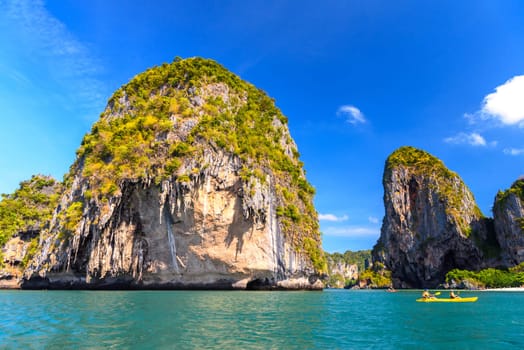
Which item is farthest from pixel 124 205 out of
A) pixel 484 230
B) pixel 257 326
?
pixel 484 230

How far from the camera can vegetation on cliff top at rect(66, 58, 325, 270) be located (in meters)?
46.4

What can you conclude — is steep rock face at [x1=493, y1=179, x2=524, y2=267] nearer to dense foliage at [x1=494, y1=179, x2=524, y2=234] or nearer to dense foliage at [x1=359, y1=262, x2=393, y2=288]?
dense foliage at [x1=494, y1=179, x2=524, y2=234]

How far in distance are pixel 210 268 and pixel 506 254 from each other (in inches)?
3021

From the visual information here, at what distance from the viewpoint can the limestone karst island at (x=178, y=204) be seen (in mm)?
44750

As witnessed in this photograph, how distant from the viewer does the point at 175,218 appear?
45.2 metres

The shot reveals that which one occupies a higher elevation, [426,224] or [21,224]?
[426,224]

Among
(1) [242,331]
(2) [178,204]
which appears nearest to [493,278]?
(2) [178,204]

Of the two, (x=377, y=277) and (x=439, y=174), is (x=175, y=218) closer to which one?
(x=377, y=277)

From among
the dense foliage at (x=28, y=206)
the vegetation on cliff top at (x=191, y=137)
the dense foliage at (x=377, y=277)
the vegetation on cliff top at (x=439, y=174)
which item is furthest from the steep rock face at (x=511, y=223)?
the dense foliage at (x=28, y=206)

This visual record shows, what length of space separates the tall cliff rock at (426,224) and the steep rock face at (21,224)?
93.1 m

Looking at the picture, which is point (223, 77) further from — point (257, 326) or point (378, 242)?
point (378, 242)

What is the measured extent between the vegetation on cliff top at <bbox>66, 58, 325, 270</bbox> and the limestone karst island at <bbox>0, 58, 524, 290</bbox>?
0.19m

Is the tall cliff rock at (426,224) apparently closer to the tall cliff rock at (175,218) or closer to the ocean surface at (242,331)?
the tall cliff rock at (175,218)

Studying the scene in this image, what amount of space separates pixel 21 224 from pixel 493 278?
88.9 m
